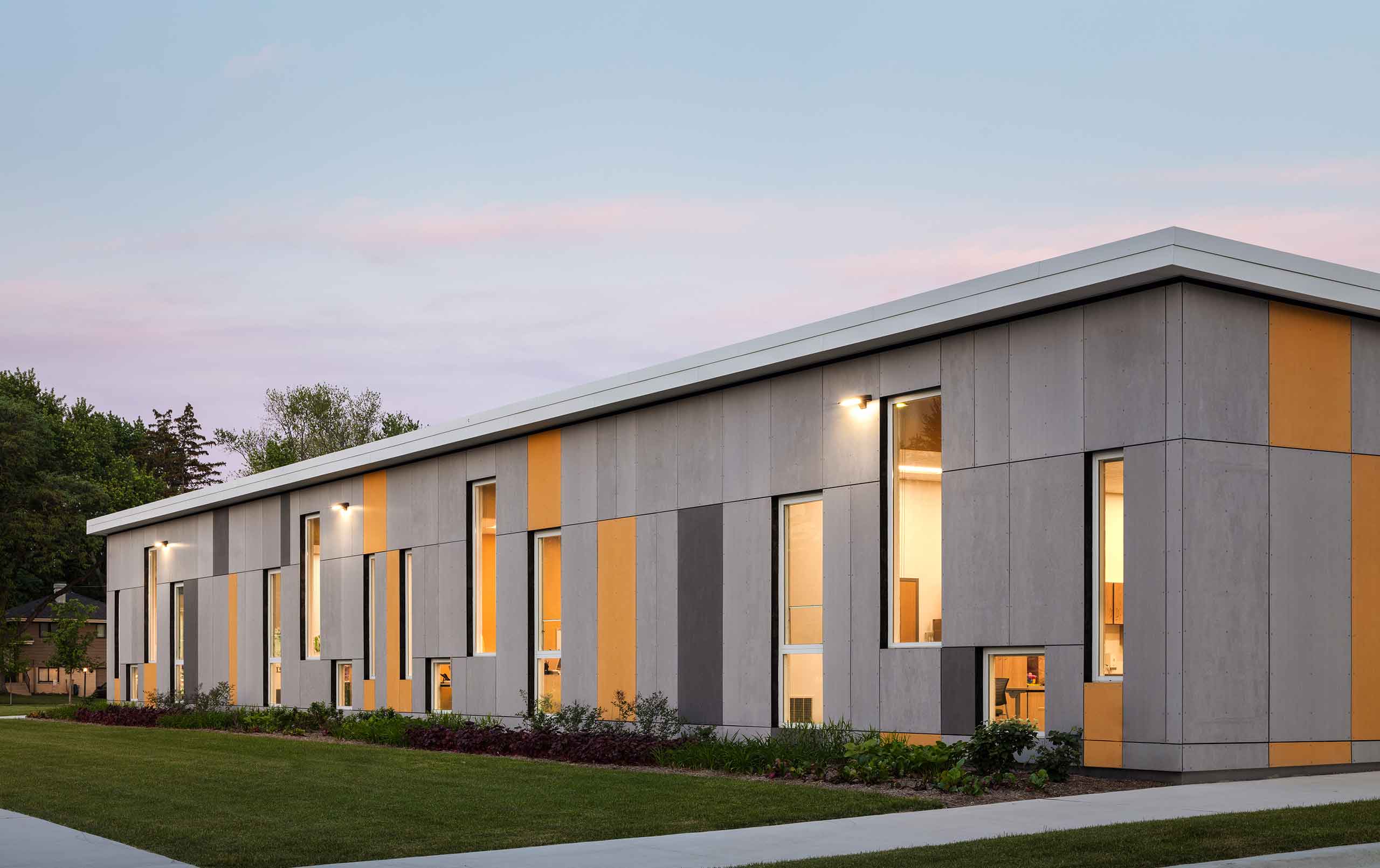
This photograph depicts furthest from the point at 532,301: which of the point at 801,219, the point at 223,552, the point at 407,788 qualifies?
the point at 407,788

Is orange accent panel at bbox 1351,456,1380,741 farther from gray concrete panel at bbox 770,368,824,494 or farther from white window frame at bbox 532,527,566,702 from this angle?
white window frame at bbox 532,527,566,702

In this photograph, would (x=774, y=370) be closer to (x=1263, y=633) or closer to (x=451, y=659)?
(x=1263, y=633)

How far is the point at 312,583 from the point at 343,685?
2.48 metres

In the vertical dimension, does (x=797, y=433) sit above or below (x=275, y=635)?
above

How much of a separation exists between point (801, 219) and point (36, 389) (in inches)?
2168

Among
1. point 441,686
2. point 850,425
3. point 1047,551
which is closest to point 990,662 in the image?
point 1047,551

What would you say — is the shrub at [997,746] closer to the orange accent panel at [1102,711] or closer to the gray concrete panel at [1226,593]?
the orange accent panel at [1102,711]

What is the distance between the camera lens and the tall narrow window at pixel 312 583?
29203 millimetres

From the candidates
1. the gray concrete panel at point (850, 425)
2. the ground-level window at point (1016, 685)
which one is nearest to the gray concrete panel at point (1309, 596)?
the ground-level window at point (1016, 685)

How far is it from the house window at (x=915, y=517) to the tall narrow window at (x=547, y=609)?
720 cm

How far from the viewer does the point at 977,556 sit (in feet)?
→ 50.5

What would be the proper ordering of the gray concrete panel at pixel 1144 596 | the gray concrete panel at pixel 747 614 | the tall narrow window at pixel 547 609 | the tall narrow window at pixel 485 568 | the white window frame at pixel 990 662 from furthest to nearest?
the tall narrow window at pixel 485 568 → the tall narrow window at pixel 547 609 → the gray concrete panel at pixel 747 614 → the white window frame at pixel 990 662 → the gray concrete panel at pixel 1144 596

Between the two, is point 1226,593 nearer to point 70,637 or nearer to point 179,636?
point 179,636

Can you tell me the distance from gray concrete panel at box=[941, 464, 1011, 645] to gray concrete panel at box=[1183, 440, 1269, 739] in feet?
6.73
